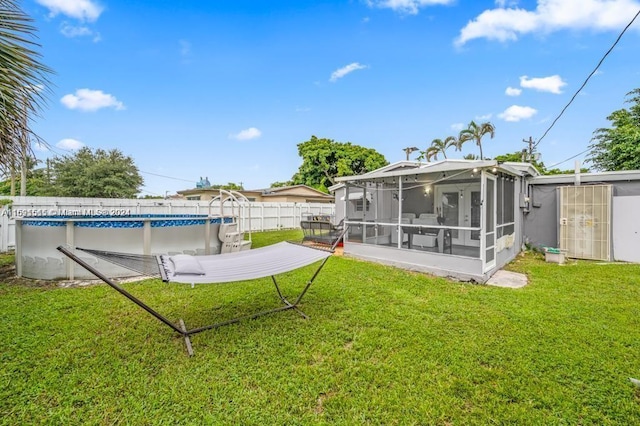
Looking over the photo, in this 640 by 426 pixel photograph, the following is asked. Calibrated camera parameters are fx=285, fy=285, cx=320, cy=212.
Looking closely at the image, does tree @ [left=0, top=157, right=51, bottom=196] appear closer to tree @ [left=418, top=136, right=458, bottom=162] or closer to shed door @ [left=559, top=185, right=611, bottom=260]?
shed door @ [left=559, top=185, right=611, bottom=260]

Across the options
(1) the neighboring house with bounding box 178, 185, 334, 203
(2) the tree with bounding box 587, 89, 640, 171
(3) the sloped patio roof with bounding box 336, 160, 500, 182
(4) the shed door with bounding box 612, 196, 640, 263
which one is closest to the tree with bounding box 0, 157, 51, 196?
(1) the neighboring house with bounding box 178, 185, 334, 203

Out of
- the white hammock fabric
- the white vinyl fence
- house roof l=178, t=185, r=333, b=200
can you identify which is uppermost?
house roof l=178, t=185, r=333, b=200

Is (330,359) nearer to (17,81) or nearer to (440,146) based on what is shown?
(17,81)

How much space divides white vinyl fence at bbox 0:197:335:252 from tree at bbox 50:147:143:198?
31.2 feet

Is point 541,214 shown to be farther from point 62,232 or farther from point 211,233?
point 62,232

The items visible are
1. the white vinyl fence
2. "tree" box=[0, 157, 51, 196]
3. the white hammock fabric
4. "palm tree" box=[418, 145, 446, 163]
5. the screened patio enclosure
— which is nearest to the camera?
the white hammock fabric

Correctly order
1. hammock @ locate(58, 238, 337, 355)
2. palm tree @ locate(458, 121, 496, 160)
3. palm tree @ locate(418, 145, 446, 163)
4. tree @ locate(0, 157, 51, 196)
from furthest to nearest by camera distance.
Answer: palm tree @ locate(418, 145, 446, 163) → palm tree @ locate(458, 121, 496, 160) → tree @ locate(0, 157, 51, 196) → hammock @ locate(58, 238, 337, 355)

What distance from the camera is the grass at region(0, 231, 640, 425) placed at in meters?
2.35

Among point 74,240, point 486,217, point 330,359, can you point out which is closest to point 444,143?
point 486,217

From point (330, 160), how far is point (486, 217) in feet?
75.6

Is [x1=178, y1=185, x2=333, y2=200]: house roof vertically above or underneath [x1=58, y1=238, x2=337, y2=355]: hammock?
above

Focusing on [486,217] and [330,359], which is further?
[486,217]

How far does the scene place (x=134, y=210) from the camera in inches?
469

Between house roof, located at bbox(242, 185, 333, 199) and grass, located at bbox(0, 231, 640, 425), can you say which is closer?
grass, located at bbox(0, 231, 640, 425)
